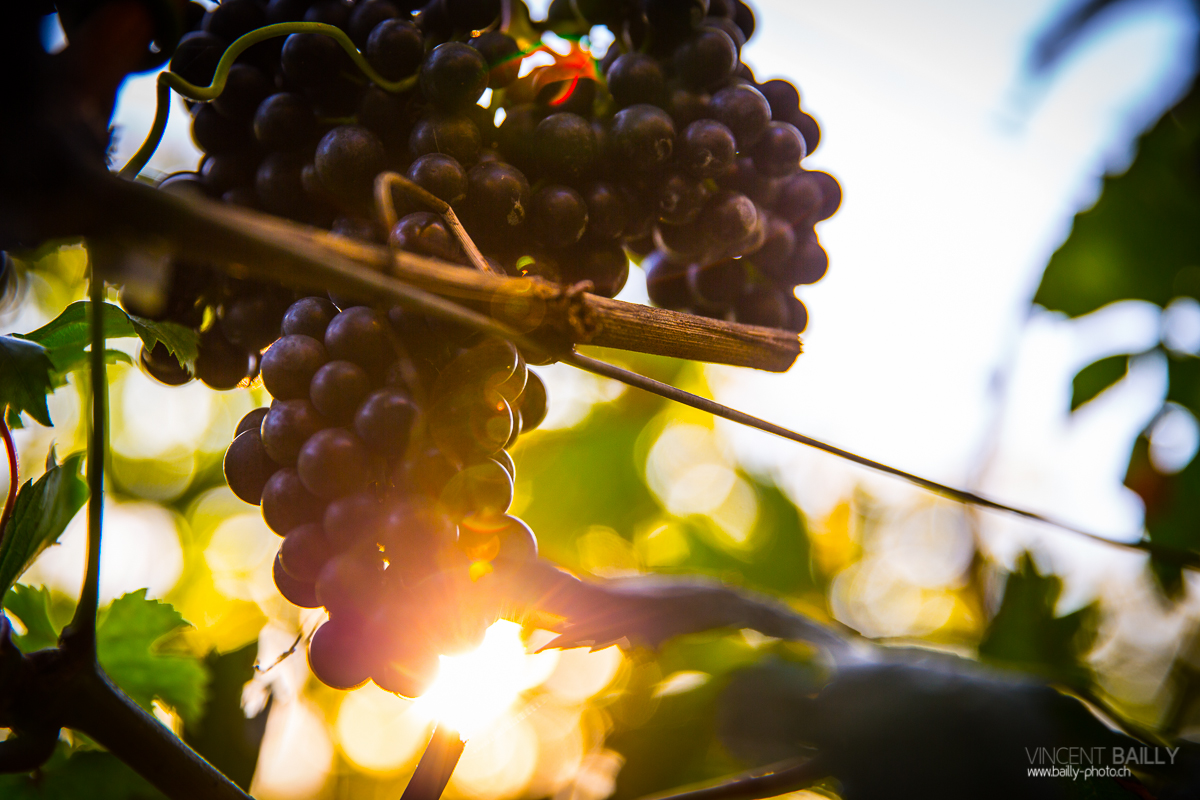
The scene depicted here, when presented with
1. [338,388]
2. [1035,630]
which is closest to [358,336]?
[338,388]

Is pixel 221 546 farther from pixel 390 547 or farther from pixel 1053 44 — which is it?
pixel 1053 44

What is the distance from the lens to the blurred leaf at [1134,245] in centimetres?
107

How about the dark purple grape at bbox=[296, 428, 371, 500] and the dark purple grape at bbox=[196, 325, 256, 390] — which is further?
the dark purple grape at bbox=[196, 325, 256, 390]

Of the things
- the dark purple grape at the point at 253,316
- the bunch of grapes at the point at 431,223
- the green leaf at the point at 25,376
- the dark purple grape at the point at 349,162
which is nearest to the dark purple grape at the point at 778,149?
the bunch of grapes at the point at 431,223

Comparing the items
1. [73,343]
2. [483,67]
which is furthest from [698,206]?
[73,343]

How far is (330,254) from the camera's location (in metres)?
0.31

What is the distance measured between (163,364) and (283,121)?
22 cm

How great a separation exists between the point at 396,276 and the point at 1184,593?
116cm

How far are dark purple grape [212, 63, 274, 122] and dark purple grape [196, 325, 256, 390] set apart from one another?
171 mm

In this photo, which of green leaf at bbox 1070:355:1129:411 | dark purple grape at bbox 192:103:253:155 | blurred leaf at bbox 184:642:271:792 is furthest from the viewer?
green leaf at bbox 1070:355:1129:411

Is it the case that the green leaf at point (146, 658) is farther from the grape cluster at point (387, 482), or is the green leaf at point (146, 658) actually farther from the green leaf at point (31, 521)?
the grape cluster at point (387, 482)

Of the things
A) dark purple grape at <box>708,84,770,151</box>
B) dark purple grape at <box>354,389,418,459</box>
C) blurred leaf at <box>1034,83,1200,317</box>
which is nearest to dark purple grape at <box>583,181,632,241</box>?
dark purple grape at <box>708,84,770,151</box>

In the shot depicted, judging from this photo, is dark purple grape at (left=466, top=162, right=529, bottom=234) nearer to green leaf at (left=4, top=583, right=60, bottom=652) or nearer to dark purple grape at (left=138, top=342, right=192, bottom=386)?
dark purple grape at (left=138, top=342, right=192, bottom=386)

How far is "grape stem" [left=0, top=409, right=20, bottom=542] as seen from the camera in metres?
0.48
